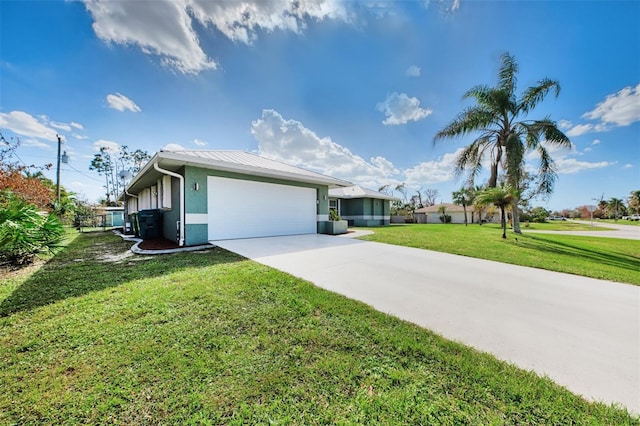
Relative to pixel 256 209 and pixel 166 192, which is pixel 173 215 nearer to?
pixel 166 192

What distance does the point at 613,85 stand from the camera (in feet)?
36.3

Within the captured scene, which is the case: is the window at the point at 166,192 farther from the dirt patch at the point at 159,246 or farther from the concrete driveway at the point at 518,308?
the concrete driveway at the point at 518,308

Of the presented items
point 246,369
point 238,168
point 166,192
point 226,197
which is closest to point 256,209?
point 226,197

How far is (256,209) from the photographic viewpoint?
31.4 feet

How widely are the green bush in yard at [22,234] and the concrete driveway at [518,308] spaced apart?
5102mm

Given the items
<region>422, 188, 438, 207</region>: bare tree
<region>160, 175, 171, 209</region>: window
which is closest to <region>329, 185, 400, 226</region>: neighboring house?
<region>160, 175, 171, 209</region>: window

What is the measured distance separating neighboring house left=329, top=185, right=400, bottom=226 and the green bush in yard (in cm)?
1585

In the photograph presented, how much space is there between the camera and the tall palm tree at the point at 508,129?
11477 mm

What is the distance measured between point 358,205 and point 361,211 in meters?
0.62

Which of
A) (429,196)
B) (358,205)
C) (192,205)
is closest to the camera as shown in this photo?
(192,205)

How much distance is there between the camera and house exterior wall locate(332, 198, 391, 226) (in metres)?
20.5

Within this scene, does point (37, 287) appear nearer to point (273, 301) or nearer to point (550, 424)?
point (273, 301)

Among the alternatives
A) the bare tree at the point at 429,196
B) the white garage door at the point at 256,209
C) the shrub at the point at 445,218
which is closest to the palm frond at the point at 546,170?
the white garage door at the point at 256,209

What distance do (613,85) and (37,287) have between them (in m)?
21.8
